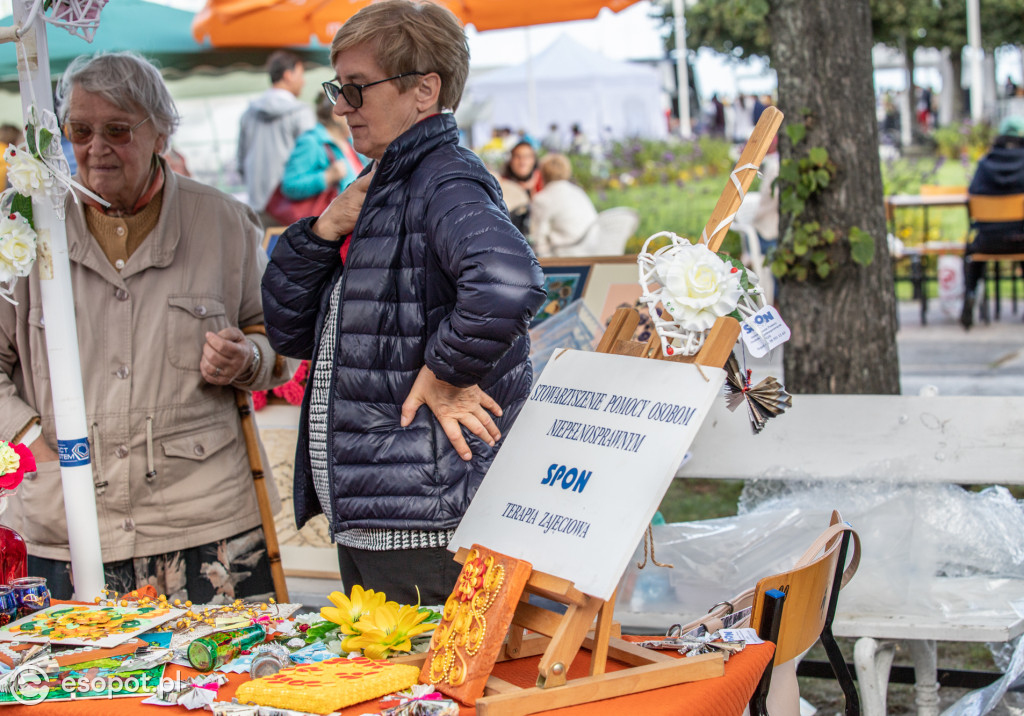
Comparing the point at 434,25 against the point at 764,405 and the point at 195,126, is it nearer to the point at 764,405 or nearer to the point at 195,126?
the point at 764,405

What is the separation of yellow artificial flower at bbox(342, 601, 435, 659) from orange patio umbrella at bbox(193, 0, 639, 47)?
4.85 meters

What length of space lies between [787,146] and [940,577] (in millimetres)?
1819

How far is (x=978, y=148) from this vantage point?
17.1m

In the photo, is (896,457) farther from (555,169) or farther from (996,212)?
(996,212)

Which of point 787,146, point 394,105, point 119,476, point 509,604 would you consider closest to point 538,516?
point 509,604

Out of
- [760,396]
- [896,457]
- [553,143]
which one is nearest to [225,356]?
[760,396]

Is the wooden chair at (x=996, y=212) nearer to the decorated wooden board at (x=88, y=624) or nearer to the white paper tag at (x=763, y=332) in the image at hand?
the white paper tag at (x=763, y=332)

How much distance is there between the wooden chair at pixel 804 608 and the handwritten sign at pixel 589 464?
1.16 feet

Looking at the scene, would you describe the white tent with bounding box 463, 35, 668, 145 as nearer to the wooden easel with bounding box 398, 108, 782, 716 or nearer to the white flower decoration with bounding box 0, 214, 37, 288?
the white flower decoration with bounding box 0, 214, 37, 288

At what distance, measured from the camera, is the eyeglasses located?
2.38 meters

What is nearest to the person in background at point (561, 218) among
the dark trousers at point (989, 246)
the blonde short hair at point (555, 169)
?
the blonde short hair at point (555, 169)

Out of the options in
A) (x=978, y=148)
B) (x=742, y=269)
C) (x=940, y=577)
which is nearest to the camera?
(x=742, y=269)

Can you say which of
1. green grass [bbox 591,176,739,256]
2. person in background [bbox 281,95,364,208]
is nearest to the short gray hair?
person in background [bbox 281,95,364,208]

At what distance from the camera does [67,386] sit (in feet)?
7.04
